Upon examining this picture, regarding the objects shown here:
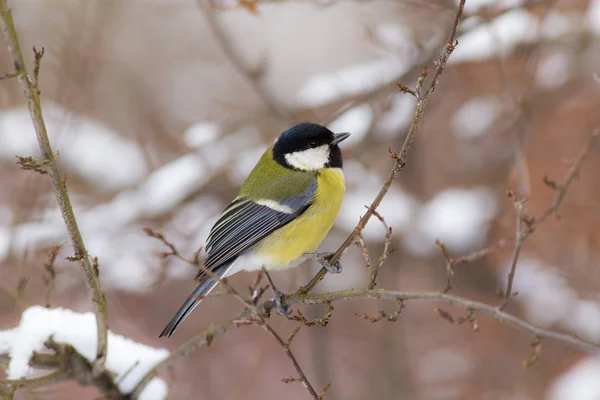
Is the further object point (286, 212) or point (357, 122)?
point (357, 122)

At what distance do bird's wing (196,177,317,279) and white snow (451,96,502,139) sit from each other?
226 centimetres

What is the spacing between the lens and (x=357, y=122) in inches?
170

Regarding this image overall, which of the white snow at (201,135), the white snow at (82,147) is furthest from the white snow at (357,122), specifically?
the white snow at (82,147)

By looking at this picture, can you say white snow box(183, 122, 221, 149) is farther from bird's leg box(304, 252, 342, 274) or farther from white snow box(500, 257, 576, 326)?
white snow box(500, 257, 576, 326)

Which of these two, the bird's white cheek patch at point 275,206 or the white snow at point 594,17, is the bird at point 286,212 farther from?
the white snow at point 594,17

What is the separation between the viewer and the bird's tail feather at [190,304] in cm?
255

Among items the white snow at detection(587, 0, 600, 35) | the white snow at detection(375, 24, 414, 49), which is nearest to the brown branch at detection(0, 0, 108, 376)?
the white snow at detection(375, 24, 414, 49)

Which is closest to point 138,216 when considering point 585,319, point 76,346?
point 76,346

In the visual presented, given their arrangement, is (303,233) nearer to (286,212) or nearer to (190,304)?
(286,212)

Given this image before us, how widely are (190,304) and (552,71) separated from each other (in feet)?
11.3

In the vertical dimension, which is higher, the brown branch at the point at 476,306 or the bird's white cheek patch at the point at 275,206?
the bird's white cheek patch at the point at 275,206

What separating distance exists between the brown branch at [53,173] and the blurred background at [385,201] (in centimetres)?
173

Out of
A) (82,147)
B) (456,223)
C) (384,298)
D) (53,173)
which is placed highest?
(82,147)

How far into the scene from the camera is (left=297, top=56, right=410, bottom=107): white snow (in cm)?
430
